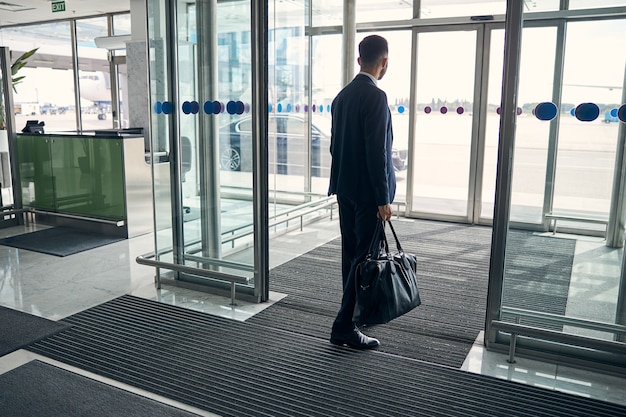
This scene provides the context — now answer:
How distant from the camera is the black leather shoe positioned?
3.30m

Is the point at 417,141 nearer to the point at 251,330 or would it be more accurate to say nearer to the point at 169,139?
the point at 169,139

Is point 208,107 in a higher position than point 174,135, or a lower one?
higher

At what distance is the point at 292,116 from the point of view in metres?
6.38

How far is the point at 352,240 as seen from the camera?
3.25 m

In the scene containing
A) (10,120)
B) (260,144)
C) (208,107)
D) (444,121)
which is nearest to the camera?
(260,144)

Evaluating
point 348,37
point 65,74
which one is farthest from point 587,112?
point 65,74

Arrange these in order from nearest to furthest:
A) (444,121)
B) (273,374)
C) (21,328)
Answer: (273,374) < (21,328) < (444,121)

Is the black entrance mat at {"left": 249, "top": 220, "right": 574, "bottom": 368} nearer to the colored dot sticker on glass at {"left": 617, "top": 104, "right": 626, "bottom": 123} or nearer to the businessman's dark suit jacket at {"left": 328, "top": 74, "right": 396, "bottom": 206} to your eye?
the colored dot sticker on glass at {"left": 617, "top": 104, "right": 626, "bottom": 123}

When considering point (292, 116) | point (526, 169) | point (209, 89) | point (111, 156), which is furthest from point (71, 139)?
point (526, 169)

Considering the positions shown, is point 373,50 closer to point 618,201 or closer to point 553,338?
point 618,201

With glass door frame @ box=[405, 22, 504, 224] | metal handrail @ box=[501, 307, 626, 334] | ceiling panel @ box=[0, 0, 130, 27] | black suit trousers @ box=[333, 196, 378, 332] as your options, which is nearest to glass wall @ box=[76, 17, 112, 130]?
ceiling panel @ box=[0, 0, 130, 27]

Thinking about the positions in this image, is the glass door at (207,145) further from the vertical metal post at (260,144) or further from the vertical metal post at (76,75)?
the vertical metal post at (76,75)

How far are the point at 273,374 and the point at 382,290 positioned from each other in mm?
749

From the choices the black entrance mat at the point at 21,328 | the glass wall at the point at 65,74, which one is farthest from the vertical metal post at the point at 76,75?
the black entrance mat at the point at 21,328
